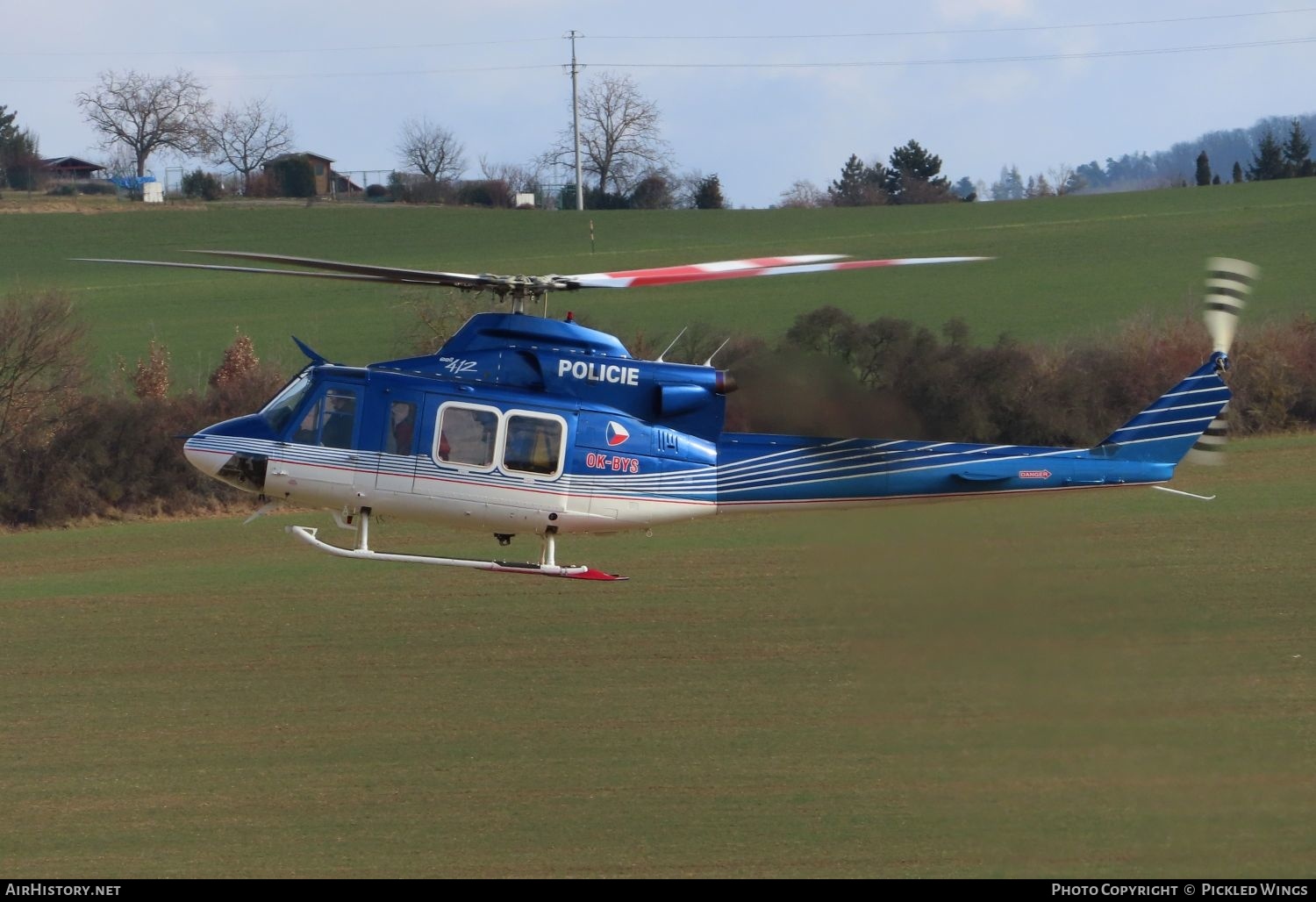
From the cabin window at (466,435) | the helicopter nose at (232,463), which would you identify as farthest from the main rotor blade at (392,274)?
the helicopter nose at (232,463)

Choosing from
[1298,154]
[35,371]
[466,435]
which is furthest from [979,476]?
[1298,154]

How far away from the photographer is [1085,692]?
16.6 m

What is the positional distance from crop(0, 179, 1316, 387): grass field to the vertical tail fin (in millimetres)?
29001

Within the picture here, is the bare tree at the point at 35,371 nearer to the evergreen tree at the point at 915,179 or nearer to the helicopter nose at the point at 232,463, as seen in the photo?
the helicopter nose at the point at 232,463

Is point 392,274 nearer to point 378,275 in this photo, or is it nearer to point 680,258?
point 378,275

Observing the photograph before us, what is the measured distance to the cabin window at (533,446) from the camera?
49.0 ft

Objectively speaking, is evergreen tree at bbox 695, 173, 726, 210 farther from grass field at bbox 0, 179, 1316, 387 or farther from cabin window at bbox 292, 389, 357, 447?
cabin window at bbox 292, 389, 357, 447

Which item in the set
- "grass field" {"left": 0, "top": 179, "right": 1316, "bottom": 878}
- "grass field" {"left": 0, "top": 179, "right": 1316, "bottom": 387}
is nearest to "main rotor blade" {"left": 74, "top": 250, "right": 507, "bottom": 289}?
"grass field" {"left": 0, "top": 179, "right": 1316, "bottom": 878}

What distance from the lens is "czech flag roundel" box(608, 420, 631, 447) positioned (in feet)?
49.7

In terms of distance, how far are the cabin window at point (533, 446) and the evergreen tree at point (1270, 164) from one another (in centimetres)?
7548

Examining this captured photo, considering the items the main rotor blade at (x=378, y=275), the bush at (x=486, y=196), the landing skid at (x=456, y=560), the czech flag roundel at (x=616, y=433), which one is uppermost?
the bush at (x=486, y=196)

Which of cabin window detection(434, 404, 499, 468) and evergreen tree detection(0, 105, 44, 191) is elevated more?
evergreen tree detection(0, 105, 44, 191)

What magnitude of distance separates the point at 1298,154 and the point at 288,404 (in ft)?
259

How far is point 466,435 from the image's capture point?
590 inches
